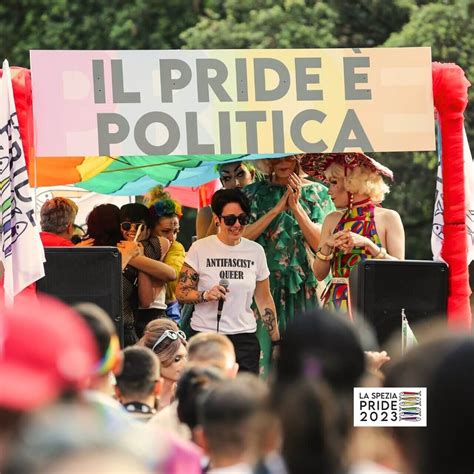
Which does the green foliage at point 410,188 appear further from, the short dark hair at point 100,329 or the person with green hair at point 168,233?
the short dark hair at point 100,329

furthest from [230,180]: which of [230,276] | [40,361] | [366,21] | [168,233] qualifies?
[366,21]

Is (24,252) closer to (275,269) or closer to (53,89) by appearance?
(53,89)

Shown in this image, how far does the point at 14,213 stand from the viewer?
6508 mm

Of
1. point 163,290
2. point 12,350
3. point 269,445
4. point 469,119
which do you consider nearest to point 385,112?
point 163,290

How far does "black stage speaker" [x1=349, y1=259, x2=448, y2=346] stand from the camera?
22.4 feet

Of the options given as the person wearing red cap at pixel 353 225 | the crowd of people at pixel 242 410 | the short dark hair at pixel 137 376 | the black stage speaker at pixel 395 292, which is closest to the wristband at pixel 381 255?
the person wearing red cap at pixel 353 225

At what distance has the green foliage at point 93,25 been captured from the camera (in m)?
26.0

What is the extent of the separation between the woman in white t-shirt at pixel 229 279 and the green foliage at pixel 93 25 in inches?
742

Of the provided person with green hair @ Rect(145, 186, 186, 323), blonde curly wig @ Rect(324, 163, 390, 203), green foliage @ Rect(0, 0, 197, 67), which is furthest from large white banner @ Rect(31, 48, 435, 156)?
green foliage @ Rect(0, 0, 197, 67)

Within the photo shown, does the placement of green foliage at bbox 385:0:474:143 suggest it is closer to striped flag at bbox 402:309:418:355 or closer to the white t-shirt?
the white t-shirt

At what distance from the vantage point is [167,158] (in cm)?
839

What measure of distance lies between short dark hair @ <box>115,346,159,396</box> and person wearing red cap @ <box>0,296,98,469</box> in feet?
6.90

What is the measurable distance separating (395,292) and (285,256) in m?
1.18

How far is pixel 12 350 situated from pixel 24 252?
4.36 m
